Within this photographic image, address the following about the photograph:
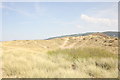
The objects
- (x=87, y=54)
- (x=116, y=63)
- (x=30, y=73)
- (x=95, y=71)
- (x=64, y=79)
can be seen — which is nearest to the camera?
(x=64, y=79)

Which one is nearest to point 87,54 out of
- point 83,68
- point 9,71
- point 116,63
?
point 116,63

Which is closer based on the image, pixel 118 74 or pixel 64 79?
pixel 64 79

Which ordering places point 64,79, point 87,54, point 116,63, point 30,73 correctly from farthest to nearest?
point 87,54, point 116,63, point 30,73, point 64,79

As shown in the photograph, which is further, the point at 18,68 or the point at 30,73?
the point at 18,68

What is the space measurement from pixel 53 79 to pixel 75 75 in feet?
2.33

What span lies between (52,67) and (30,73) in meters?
1.26

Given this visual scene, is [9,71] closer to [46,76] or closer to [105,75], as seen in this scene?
[46,76]

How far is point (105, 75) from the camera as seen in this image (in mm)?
6172

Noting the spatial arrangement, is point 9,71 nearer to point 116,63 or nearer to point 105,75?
point 105,75

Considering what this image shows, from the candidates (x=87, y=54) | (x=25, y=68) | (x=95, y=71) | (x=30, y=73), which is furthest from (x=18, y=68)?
(x=87, y=54)

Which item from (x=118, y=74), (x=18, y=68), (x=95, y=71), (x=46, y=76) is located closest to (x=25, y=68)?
(x=18, y=68)

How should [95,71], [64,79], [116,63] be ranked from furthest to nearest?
1. [116,63]
2. [95,71]
3. [64,79]

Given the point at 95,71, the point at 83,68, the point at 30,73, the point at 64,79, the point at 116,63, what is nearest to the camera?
the point at 64,79

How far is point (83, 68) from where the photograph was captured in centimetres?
707
